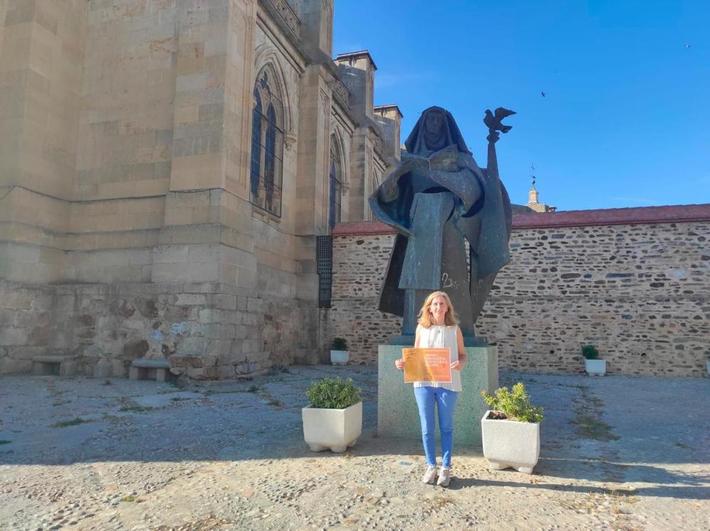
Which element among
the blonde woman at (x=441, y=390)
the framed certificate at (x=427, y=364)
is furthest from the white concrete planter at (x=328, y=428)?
the framed certificate at (x=427, y=364)

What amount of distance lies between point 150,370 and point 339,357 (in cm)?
536

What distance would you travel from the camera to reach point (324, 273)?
530 inches

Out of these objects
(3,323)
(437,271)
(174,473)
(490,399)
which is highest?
(437,271)

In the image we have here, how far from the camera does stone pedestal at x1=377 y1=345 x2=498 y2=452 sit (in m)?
4.36

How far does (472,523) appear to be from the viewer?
275 centimetres

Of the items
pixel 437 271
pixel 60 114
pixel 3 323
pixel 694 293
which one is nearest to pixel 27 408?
pixel 3 323

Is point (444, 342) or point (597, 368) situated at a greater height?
point (444, 342)

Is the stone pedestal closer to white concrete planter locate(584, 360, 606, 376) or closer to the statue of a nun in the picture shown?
the statue of a nun

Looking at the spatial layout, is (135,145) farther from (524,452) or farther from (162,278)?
(524,452)

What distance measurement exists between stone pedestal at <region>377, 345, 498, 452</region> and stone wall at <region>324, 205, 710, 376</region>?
7.71 m

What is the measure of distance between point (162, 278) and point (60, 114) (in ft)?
13.4

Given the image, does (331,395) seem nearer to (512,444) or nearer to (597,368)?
(512,444)

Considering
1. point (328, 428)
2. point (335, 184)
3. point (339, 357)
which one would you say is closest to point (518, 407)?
point (328, 428)

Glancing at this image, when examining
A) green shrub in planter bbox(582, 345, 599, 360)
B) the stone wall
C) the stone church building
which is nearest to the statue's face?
the stone church building
